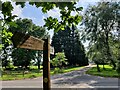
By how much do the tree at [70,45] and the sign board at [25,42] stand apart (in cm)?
4470

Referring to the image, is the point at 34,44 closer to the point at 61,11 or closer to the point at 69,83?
the point at 61,11

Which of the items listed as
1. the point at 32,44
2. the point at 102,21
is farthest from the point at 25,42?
the point at 102,21

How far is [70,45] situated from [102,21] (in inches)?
920

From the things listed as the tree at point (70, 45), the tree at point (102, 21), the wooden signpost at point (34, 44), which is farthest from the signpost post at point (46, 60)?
the tree at point (70, 45)

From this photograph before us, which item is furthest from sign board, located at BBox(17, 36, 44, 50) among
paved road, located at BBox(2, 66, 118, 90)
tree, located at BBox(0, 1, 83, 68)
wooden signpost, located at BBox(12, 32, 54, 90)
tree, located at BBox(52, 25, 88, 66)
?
tree, located at BBox(52, 25, 88, 66)

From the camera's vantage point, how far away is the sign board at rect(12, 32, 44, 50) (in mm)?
2365

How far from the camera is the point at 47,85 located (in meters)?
3.43

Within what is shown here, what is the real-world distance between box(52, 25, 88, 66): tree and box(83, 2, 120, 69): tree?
20897mm

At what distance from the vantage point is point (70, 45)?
4906 centimetres

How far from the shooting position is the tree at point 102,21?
25359 mm

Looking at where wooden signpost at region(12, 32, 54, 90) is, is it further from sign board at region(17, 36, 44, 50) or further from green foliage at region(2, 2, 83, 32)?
green foliage at region(2, 2, 83, 32)

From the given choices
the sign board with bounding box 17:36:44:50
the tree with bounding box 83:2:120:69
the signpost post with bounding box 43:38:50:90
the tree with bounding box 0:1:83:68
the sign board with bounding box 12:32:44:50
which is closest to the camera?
the tree with bounding box 0:1:83:68

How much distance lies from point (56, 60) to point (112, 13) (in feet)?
30.5

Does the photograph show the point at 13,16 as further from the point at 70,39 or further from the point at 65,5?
the point at 70,39
